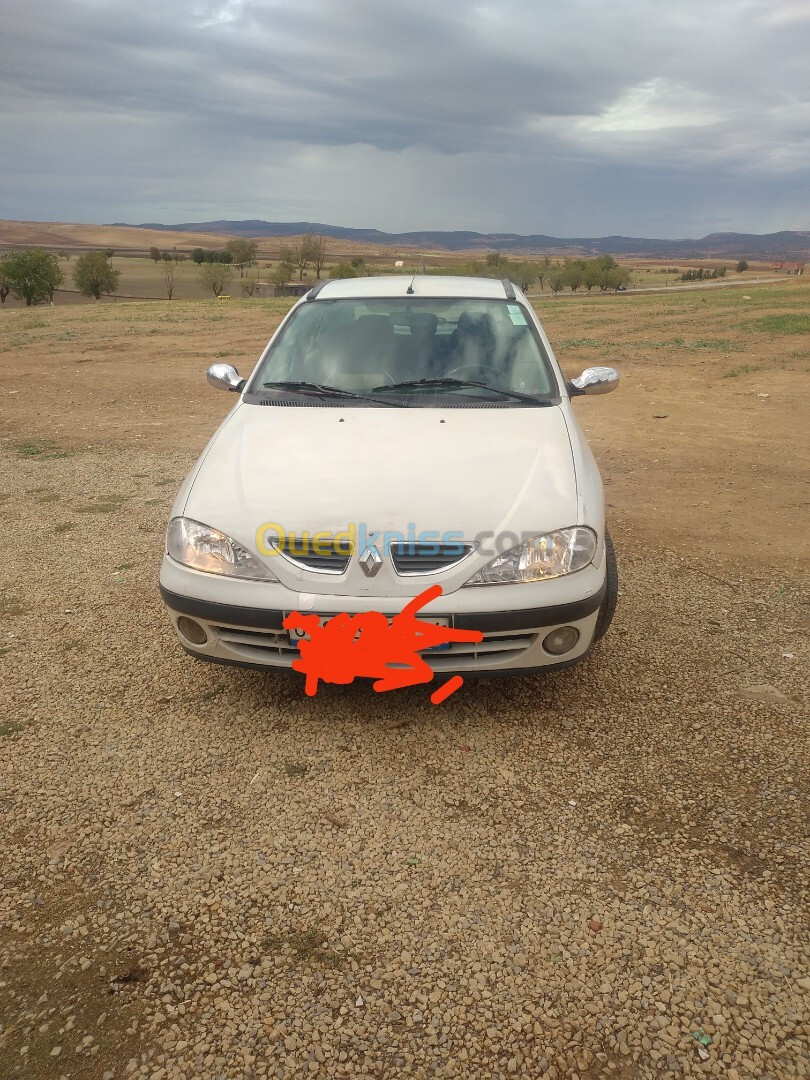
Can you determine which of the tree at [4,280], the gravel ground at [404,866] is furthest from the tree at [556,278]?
the gravel ground at [404,866]

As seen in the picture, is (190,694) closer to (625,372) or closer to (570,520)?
(570,520)

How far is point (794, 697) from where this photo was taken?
11.0 ft

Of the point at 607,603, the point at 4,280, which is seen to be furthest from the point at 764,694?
the point at 4,280

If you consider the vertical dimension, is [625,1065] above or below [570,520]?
below

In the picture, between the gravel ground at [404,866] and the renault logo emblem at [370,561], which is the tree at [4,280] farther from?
the renault logo emblem at [370,561]

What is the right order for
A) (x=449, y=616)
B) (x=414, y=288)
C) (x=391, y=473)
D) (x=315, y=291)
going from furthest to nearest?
1. (x=315, y=291)
2. (x=414, y=288)
3. (x=391, y=473)
4. (x=449, y=616)

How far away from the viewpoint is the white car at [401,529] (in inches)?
111

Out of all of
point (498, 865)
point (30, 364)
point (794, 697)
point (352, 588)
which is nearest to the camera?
point (498, 865)

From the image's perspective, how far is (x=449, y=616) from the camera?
2783mm

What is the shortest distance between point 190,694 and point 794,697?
8.84ft

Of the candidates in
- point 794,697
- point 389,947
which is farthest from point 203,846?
point 794,697

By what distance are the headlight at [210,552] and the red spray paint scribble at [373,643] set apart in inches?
10.4

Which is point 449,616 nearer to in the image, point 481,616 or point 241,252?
point 481,616

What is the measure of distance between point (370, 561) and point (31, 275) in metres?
71.8
